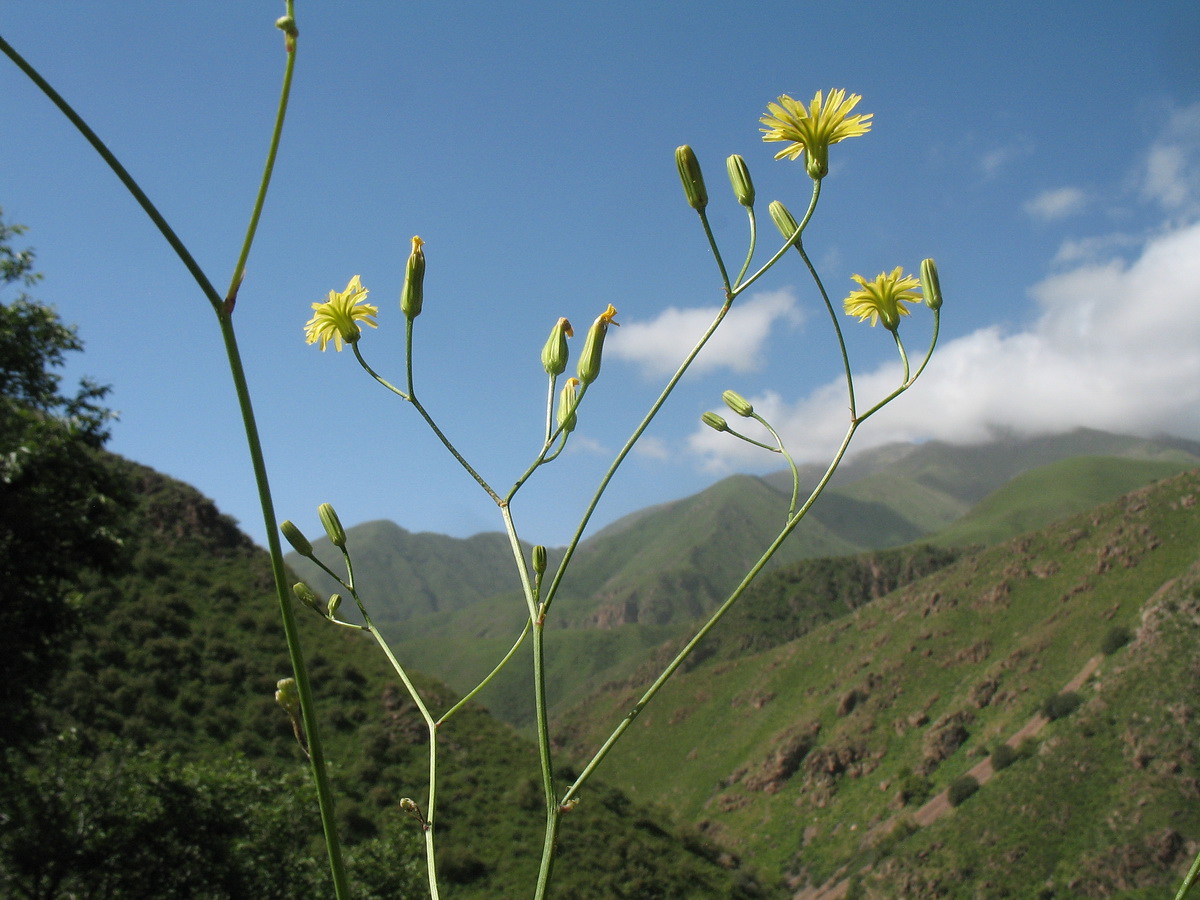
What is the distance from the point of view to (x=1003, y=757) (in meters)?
59.0

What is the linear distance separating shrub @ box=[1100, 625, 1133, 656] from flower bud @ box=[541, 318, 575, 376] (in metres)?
73.6

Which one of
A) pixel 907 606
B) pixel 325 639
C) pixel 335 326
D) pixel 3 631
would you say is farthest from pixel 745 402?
pixel 907 606

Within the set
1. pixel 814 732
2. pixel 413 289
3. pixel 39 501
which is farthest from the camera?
pixel 814 732

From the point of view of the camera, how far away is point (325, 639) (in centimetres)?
4988

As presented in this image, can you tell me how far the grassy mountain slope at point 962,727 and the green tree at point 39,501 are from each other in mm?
52028

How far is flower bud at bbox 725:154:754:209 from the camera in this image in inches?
64.1

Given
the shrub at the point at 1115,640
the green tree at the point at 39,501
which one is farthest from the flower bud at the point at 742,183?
the shrub at the point at 1115,640

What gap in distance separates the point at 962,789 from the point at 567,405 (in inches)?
2686

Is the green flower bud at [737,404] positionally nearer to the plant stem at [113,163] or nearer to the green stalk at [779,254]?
the green stalk at [779,254]

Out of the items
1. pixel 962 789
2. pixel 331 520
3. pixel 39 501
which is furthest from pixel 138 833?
pixel 962 789

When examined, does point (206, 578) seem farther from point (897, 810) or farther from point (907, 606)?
point (907, 606)

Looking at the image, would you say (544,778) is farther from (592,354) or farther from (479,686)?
(592,354)

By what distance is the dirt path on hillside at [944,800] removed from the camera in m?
60.0

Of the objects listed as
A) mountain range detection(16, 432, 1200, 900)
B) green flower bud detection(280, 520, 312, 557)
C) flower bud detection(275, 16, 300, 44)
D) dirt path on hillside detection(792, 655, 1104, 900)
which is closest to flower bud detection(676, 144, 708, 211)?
flower bud detection(275, 16, 300, 44)
